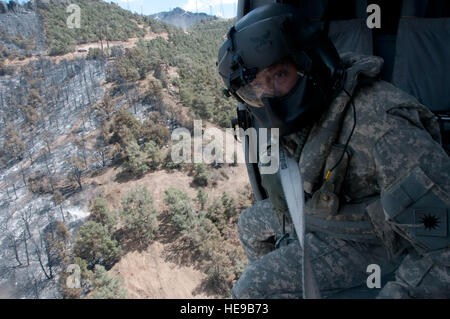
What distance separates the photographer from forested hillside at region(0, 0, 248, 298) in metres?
8.50

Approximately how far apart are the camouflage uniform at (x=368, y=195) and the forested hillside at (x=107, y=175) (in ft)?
21.0

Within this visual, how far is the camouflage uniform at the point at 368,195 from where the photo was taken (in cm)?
114

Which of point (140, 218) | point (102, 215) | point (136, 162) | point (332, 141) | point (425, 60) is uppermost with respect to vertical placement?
point (425, 60)

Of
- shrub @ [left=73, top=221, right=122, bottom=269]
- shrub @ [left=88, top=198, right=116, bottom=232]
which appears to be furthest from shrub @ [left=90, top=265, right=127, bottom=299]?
shrub @ [left=88, top=198, right=116, bottom=232]

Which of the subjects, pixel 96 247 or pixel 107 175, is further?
pixel 107 175

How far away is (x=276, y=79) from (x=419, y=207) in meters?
0.81

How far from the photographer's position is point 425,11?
3.31m

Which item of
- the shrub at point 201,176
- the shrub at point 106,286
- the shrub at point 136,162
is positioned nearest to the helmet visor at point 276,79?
the shrub at point 106,286

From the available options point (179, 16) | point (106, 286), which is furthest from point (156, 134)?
point (179, 16)

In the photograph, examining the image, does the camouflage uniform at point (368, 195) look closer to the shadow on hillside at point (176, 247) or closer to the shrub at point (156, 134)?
the shadow on hillside at point (176, 247)

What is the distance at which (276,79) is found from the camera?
1.56 metres

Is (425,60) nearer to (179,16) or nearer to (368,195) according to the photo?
(368,195)

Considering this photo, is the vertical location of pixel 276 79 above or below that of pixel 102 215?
above

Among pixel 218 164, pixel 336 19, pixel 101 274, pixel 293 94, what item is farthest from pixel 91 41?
pixel 293 94
